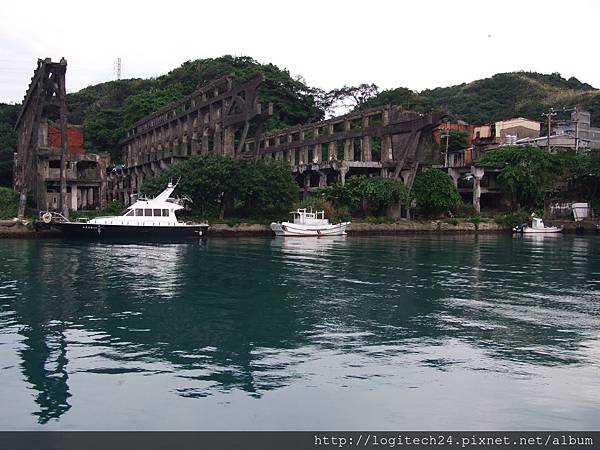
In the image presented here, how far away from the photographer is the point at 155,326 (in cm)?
1548

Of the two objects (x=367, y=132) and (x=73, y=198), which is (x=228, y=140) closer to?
(x=367, y=132)

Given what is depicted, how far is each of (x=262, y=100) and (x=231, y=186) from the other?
128 ft

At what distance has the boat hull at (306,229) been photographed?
5294cm

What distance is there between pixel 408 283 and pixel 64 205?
41628 millimetres

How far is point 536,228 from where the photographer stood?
62.9 meters

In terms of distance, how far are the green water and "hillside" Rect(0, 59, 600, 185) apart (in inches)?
2442

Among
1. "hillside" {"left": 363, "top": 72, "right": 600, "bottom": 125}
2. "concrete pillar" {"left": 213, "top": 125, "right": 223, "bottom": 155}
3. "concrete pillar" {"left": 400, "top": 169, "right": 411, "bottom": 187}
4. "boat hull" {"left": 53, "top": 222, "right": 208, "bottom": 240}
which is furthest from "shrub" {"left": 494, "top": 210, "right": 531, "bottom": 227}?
"boat hull" {"left": 53, "top": 222, "right": 208, "bottom": 240}

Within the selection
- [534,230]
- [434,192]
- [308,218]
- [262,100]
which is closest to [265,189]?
[308,218]

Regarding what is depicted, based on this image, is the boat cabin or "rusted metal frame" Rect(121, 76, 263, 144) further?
A: "rusted metal frame" Rect(121, 76, 263, 144)

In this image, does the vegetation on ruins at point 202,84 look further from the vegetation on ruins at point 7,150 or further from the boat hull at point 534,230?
the boat hull at point 534,230

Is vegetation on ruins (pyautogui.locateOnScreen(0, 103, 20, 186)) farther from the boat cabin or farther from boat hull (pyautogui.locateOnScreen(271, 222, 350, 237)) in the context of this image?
the boat cabin

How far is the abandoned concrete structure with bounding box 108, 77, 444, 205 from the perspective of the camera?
60.2 metres

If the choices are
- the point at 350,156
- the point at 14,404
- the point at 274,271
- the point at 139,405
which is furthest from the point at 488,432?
the point at 350,156

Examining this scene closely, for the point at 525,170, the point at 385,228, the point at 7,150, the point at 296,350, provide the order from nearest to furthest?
the point at 296,350, the point at 385,228, the point at 525,170, the point at 7,150
